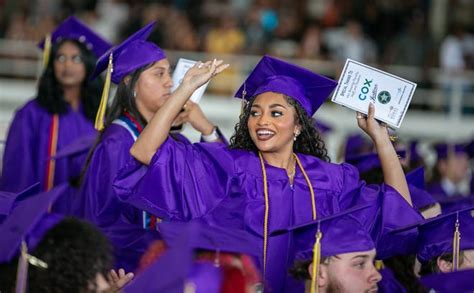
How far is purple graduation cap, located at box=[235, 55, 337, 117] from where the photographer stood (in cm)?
576

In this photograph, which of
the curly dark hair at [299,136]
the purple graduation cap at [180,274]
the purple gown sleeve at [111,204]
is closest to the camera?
the purple graduation cap at [180,274]

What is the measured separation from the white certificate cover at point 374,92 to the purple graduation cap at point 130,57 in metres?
1.13

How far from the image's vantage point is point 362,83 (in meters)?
5.95

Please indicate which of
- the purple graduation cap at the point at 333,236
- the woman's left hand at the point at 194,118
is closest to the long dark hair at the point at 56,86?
the woman's left hand at the point at 194,118

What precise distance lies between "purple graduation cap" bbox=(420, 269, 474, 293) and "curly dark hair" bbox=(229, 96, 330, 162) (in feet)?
4.36

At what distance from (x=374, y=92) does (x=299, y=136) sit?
0.41 m

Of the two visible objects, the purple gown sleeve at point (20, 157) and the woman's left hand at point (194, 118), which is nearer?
the woman's left hand at point (194, 118)

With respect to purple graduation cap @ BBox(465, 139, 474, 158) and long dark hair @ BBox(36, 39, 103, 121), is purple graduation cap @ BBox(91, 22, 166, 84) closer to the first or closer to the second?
long dark hair @ BBox(36, 39, 103, 121)

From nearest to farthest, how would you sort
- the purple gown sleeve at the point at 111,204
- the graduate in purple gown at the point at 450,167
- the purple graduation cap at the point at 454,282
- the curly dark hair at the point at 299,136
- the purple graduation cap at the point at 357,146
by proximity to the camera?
the purple graduation cap at the point at 454,282 < the curly dark hair at the point at 299,136 < the purple gown sleeve at the point at 111,204 < the purple graduation cap at the point at 357,146 < the graduate in purple gown at the point at 450,167

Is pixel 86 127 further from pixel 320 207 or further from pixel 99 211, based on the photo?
pixel 320 207

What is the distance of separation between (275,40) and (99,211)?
27.5ft

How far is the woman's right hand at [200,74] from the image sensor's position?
18.4 feet

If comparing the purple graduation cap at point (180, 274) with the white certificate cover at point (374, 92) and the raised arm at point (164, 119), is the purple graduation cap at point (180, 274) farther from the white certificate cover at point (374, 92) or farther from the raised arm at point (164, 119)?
the white certificate cover at point (374, 92)

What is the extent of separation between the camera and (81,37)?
802 centimetres
